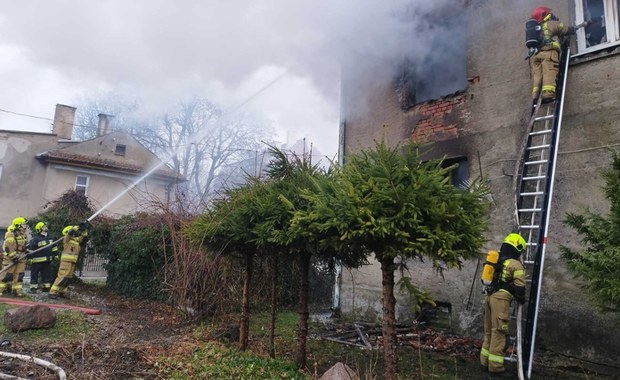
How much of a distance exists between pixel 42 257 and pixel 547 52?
11836mm

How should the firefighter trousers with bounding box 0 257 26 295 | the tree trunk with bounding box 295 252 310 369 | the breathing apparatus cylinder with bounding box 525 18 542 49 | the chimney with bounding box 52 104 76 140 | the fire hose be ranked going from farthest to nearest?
the chimney with bounding box 52 104 76 140
the firefighter trousers with bounding box 0 257 26 295
the breathing apparatus cylinder with bounding box 525 18 542 49
the tree trunk with bounding box 295 252 310 369
the fire hose

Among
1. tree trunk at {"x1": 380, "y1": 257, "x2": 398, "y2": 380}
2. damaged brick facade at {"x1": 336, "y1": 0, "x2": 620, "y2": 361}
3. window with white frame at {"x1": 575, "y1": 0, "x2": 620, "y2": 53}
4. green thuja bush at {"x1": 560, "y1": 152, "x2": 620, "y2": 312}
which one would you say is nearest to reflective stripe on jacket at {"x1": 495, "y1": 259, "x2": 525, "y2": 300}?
damaged brick facade at {"x1": 336, "y1": 0, "x2": 620, "y2": 361}

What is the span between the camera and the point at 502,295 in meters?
5.19

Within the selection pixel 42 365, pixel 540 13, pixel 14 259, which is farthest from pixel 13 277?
pixel 540 13

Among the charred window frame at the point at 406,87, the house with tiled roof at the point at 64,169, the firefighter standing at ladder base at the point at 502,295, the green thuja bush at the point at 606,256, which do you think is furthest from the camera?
the house with tiled roof at the point at 64,169

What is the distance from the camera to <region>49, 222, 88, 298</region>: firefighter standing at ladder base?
9.91 m

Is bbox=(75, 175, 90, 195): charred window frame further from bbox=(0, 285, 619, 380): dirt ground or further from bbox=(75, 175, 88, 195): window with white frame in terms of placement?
bbox=(0, 285, 619, 380): dirt ground

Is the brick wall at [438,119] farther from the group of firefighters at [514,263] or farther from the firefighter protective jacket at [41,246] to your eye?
the firefighter protective jacket at [41,246]

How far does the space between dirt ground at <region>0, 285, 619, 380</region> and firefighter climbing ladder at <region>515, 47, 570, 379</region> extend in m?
0.90

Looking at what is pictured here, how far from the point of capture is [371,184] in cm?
396

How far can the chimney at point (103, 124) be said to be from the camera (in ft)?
87.4

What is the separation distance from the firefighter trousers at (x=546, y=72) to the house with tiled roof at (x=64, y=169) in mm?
16555

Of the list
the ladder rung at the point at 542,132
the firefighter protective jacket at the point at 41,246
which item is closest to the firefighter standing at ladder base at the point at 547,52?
the ladder rung at the point at 542,132

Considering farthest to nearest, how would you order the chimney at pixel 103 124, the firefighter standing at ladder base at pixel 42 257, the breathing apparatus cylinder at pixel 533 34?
the chimney at pixel 103 124 → the firefighter standing at ladder base at pixel 42 257 → the breathing apparatus cylinder at pixel 533 34
